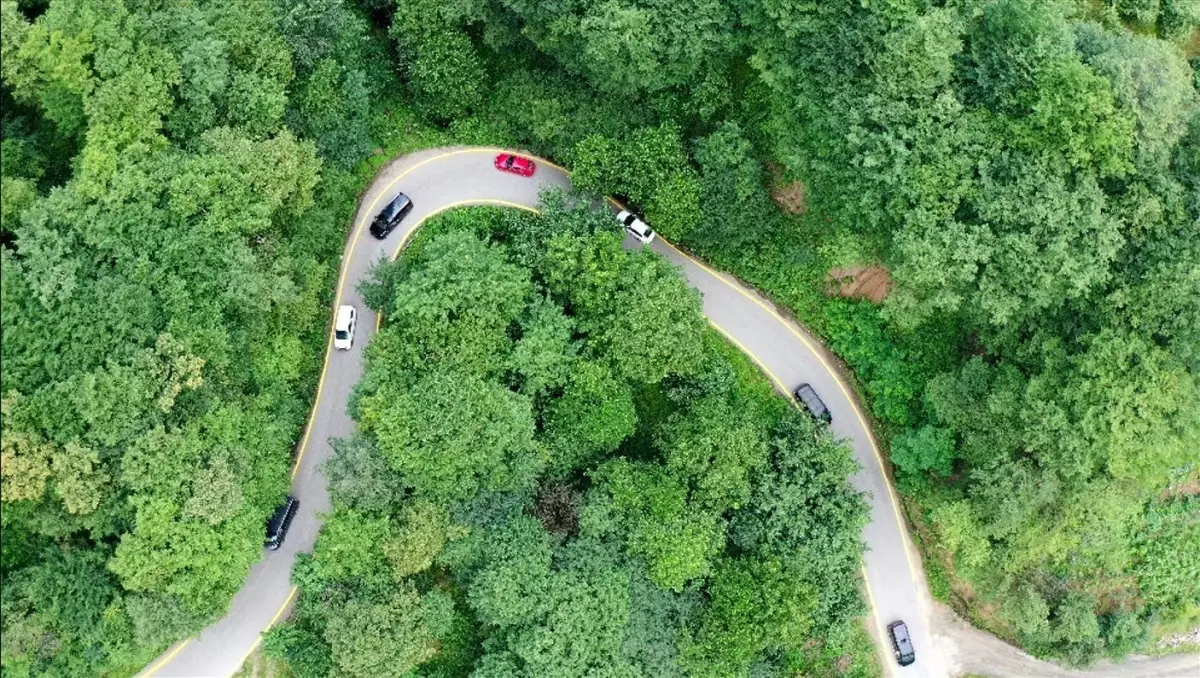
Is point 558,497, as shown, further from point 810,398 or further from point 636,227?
point 636,227

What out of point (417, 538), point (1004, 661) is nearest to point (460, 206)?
point (417, 538)

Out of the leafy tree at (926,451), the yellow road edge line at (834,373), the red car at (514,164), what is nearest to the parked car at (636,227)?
the yellow road edge line at (834,373)

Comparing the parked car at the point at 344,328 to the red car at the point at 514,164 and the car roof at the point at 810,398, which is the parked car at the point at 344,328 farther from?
the car roof at the point at 810,398

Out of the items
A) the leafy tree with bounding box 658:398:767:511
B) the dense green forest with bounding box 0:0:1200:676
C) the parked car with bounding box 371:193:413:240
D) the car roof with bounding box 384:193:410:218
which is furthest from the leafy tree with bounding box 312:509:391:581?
the car roof with bounding box 384:193:410:218

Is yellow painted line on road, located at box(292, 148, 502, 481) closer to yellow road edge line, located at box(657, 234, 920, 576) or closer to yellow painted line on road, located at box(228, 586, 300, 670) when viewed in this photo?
yellow painted line on road, located at box(228, 586, 300, 670)

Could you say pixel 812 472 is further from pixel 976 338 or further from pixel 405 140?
pixel 405 140

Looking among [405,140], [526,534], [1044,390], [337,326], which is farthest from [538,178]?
[1044,390]

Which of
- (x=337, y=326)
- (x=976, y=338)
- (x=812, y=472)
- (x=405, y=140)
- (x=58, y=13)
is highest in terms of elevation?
(x=58, y=13)
